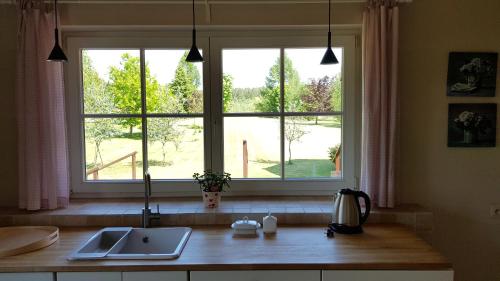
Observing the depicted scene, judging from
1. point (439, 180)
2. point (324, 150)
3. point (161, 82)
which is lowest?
point (439, 180)

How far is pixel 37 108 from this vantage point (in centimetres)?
222

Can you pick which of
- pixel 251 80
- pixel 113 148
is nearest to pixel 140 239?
pixel 113 148

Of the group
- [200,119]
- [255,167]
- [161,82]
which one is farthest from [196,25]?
[255,167]

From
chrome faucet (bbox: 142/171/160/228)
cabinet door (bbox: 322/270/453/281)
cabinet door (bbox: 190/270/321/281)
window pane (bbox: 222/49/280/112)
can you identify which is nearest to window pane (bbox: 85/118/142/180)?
chrome faucet (bbox: 142/171/160/228)

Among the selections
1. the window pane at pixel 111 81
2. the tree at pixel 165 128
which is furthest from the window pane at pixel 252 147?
the window pane at pixel 111 81

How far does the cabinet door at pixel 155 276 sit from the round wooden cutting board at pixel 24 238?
0.54 meters

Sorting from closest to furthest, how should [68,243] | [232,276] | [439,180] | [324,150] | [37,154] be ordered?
[232,276] → [68,243] → [37,154] → [439,180] → [324,150]

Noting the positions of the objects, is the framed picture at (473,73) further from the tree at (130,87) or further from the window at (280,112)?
the tree at (130,87)

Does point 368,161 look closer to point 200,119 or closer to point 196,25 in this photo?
point 200,119

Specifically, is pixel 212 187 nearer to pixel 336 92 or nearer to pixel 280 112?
pixel 280 112

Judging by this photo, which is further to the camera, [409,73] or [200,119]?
[200,119]

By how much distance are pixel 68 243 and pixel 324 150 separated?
5.44 feet

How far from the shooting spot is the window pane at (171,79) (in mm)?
2477

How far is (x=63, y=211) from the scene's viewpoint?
2.24m
